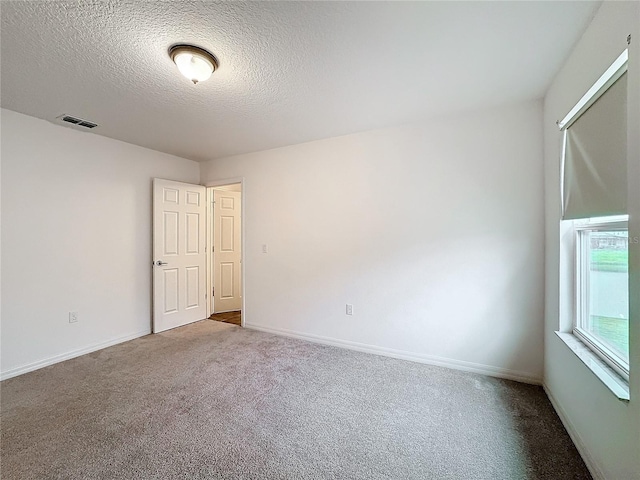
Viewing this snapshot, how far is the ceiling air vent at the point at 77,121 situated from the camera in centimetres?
267

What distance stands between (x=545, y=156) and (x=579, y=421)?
1858mm

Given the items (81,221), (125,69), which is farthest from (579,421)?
(81,221)

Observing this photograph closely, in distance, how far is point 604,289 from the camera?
1661mm

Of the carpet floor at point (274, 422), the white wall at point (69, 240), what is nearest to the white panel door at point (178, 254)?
the white wall at point (69, 240)

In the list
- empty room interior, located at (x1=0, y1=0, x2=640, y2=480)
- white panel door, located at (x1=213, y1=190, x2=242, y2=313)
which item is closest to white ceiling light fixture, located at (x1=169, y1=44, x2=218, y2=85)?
empty room interior, located at (x1=0, y1=0, x2=640, y2=480)

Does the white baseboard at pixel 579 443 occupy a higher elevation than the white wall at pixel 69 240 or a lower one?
lower

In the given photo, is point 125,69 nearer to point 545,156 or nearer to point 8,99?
point 8,99

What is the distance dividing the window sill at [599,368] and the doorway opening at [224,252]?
381 centimetres

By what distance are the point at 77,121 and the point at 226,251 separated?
8.32ft

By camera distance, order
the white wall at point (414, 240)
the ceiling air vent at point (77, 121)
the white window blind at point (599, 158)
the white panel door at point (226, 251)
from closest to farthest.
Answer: the white window blind at point (599, 158) → the white wall at point (414, 240) → the ceiling air vent at point (77, 121) → the white panel door at point (226, 251)

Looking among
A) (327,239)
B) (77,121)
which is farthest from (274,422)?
(77,121)

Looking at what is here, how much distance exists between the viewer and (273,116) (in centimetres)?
270

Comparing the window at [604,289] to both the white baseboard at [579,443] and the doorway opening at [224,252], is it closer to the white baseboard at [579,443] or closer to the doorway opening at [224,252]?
the white baseboard at [579,443]

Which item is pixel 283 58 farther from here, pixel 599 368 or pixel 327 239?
pixel 599 368
